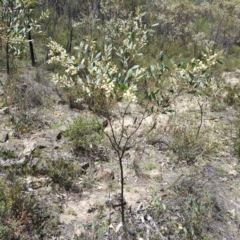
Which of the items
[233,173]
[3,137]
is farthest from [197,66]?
[3,137]

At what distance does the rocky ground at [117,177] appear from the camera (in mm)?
2885

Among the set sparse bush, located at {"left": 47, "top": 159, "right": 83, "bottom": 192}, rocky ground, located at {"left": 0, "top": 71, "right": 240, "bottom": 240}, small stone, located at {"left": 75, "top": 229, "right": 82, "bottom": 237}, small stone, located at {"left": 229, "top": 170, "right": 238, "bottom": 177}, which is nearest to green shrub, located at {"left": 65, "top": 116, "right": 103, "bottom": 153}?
rocky ground, located at {"left": 0, "top": 71, "right": 240, "bottom": 240}

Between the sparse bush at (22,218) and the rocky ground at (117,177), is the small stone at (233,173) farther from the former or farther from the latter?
the sparse bush at (22,218)

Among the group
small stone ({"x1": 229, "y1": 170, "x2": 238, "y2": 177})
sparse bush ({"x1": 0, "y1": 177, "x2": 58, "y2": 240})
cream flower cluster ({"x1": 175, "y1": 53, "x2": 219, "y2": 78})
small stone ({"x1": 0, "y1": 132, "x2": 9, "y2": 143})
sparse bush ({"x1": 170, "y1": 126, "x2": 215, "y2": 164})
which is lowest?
small stone ({"x1": 229, "y1": 170, "x2": 238, "y2": 177})

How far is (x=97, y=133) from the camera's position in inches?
191

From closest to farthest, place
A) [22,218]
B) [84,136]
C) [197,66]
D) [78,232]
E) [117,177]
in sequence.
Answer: [197,66] < [22,218] < [78,232] < [117,177] < [84,136]

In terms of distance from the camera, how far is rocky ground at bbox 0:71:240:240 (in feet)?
9.46

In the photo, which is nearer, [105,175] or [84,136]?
[105,175]

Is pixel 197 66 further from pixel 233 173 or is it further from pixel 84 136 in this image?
pixel 233 173

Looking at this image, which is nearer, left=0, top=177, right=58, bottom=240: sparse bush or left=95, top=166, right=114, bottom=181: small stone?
left=0, top=177, right=58, bottom=240: sparse bush

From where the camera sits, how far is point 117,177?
A: 3.91 metres

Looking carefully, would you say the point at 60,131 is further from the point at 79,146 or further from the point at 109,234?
the point at 109,234

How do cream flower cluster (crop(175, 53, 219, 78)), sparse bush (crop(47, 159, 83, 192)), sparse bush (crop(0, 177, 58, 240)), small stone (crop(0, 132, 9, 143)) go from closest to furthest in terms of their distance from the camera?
cream flower cluster (crop(175, 53, 219, 78)), sparse bush (crop(0, 177, 58, 240)), sparse bush (crop(47, 159, 83, 192)), small stone (crop(0, 132, 9, 143))

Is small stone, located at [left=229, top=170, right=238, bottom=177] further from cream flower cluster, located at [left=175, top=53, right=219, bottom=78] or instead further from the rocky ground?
cream flower cluster, located at [left=175, top=53, right=219, bottom=78]
